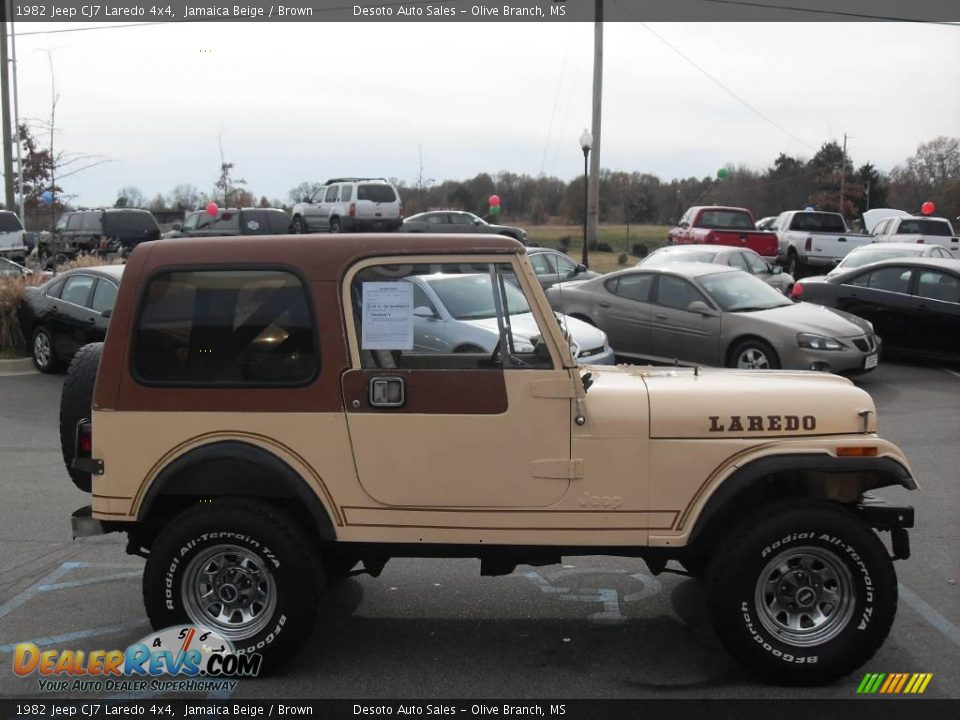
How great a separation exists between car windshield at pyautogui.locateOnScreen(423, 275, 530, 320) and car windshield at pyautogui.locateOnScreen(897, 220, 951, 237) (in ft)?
84.9

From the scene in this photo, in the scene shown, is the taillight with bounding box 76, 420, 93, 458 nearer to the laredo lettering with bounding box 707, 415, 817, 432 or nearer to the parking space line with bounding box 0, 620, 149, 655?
the parking space line with bounding box 0, 620, 149, 655

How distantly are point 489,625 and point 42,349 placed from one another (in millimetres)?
11124

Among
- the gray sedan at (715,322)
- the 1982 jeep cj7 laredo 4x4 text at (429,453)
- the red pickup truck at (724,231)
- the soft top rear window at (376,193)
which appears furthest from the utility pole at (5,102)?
the 1982 jeep cj7 laredo 4x4 text at (429,453)

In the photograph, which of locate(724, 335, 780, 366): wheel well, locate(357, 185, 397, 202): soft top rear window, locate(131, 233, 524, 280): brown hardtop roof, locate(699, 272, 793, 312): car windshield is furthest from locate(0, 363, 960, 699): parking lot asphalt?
locate(357, 185, 397, 202): soft top rear window

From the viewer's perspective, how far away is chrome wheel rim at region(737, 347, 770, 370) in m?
12.0

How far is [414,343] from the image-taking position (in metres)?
4.53

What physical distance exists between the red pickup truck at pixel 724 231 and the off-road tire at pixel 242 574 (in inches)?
847

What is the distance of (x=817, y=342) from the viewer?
38.6 ft

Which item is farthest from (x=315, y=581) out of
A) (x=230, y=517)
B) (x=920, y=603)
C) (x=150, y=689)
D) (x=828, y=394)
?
(x=920, y=603)

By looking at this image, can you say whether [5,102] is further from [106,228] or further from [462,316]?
[462,316]

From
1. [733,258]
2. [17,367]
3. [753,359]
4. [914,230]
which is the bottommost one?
[17,367]

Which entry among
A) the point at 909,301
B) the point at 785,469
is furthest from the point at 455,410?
the point at 909,301

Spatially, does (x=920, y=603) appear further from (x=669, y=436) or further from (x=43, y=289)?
(x=43, y=289)

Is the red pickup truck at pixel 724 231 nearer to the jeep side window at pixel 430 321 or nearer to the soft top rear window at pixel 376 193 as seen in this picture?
the soft top rear window at pixel 376 193
